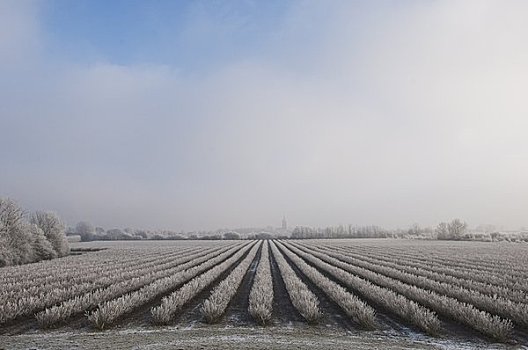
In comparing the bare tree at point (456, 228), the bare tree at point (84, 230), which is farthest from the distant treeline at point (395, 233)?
the bare tree at point (84, 230)

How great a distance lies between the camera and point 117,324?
1022 cm

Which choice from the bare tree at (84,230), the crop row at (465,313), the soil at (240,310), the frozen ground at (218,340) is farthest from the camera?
the bare tree at (84,230)

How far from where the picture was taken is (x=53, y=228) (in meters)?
49.6

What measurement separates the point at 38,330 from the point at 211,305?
15.0 feet

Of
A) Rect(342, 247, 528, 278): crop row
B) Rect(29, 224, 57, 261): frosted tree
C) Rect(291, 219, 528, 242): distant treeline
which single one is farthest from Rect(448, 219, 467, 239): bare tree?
A: Rect(29, 224, 57, 261): frosted tree

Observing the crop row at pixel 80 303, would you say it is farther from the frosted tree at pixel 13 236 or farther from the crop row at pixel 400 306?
the frosted tree at pixel 13 236

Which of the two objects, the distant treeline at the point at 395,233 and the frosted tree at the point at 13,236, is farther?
the distant treeline at the point at 395,233

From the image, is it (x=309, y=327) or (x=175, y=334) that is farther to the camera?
(x=309, y=327)

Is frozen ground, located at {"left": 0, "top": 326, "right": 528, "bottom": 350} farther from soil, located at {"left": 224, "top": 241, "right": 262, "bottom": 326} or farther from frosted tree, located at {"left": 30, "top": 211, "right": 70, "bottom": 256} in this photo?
frosted tree, located at {"left": 30, "top": 211, "right": 70, "bottom": 256}

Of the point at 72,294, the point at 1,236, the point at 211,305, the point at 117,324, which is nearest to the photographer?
the point at 117,324

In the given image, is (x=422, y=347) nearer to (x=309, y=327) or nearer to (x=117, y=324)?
(x=309, y=327)

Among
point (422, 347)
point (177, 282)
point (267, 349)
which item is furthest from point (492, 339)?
point (177, 282)

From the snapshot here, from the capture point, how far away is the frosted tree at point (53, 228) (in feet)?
158

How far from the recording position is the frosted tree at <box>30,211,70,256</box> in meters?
48.3
